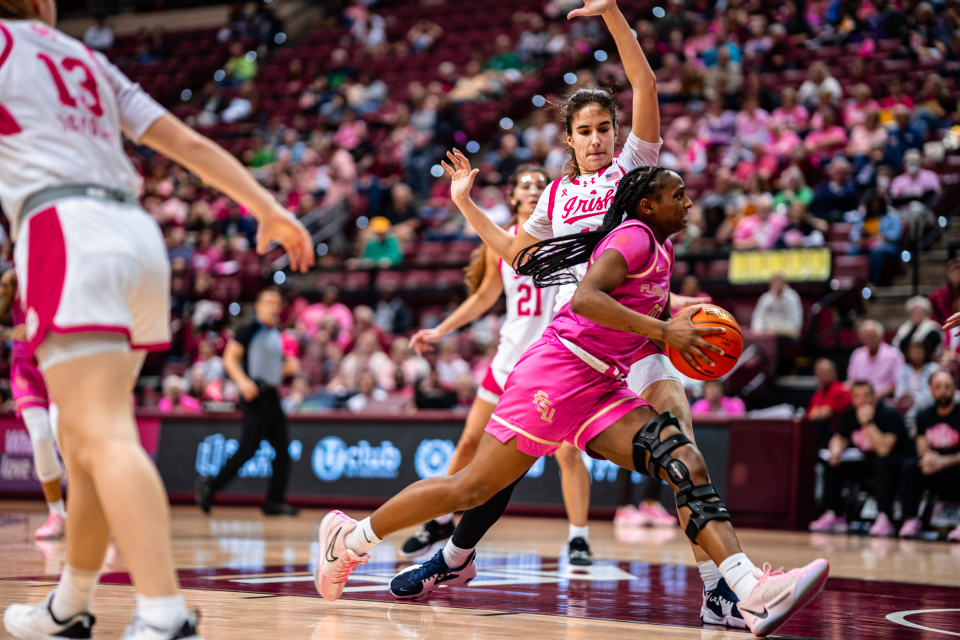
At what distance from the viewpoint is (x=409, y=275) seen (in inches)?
604

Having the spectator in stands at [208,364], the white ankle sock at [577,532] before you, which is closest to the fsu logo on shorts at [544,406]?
the white ankle sock at [577,532]

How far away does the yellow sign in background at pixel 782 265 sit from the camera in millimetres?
11898

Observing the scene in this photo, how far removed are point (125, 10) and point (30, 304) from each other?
28.3 metres

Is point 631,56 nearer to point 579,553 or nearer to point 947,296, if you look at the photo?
point 579,553

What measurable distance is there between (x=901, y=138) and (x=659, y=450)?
11236mm

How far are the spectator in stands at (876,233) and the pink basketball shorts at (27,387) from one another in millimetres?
8993

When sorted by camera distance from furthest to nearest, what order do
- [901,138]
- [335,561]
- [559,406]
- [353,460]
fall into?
[901,138] → [353,460] → [335,561] → [559,406]

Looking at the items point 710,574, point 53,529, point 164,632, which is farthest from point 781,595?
point 53,529

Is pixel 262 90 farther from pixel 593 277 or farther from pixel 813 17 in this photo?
pixel 593 277

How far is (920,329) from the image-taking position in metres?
10.8

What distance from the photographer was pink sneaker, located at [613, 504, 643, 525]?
9.94 meters

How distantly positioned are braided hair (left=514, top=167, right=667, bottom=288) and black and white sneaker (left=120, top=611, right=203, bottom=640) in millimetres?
1992

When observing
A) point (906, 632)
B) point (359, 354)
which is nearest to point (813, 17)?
point (359, 354)

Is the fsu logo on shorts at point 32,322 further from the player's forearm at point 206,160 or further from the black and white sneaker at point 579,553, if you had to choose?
the black and white sneaker at point 579,553
